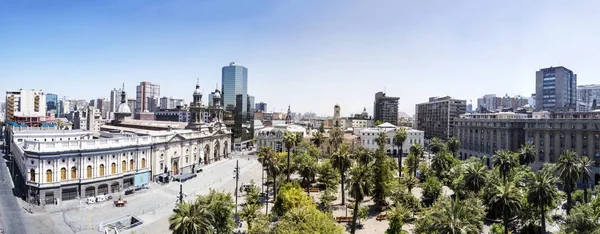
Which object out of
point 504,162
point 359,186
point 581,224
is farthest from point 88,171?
point 504,162

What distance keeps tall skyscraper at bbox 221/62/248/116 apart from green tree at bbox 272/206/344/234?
123 m

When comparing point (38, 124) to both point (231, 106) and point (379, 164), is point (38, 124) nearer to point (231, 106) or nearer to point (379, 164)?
point (231, 106)

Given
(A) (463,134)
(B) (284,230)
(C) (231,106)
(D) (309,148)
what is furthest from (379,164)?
(C) (231,106)

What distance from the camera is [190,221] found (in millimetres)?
27656

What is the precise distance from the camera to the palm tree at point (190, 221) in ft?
90.2

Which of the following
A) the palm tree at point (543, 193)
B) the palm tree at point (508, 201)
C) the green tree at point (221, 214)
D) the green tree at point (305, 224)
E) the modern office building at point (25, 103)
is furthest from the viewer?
the modern office building at point (25, 103)

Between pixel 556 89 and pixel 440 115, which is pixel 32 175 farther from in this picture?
pixel 556 89

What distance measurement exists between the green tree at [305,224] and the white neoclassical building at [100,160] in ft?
152

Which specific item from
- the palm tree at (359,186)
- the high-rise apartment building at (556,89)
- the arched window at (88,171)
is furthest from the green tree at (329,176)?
the high-rise apartment building at (556,89)

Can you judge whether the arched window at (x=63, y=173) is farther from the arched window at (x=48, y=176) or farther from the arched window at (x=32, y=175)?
the arched window at (x=32, y=175)

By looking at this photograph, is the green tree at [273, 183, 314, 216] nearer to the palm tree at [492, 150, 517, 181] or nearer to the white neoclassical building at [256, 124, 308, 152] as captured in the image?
the palm tree at [492, 150, 517, 181]

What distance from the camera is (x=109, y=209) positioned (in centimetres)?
5519

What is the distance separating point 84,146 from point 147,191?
14.9 m

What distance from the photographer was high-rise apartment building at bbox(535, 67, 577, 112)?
510 feet
